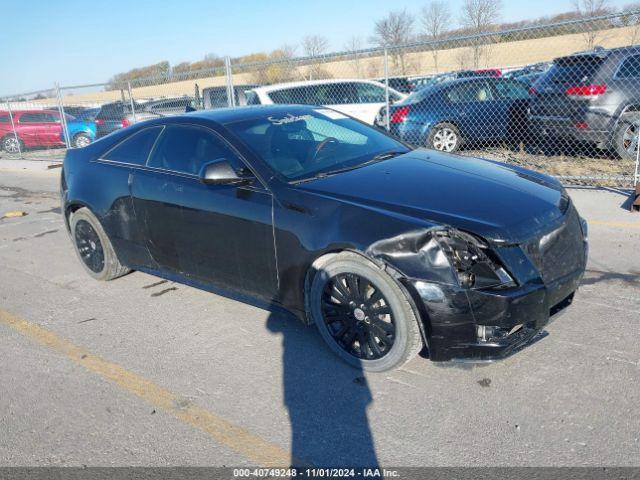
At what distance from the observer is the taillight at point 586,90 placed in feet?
27.0

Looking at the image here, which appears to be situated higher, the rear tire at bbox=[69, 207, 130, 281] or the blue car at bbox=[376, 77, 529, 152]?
the blue car at bbox=[376, 77, 529, 152]

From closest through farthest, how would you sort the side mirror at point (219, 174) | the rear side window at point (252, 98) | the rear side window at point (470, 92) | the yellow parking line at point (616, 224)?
the side mirror at point (219, 174), the yellow parking line at point (616, 224), the rear side window at point (470, 92), the rear side window at point (252, 98)

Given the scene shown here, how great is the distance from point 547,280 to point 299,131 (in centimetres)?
214

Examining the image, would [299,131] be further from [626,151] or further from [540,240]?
[626,151]

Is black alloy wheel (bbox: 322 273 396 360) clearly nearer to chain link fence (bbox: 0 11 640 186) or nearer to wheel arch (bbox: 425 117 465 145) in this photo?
chain link fence (bbox: 0 11 640 186)

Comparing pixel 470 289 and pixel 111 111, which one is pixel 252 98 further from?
pixel 470 289

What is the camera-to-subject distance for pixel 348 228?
124 inches

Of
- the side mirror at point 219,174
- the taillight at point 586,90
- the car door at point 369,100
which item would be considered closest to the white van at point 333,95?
the car door at point 369,100

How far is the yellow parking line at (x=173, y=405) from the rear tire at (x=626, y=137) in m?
7.74

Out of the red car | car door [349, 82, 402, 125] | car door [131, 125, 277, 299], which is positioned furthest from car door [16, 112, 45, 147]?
car door [131, 125, 277, 299]

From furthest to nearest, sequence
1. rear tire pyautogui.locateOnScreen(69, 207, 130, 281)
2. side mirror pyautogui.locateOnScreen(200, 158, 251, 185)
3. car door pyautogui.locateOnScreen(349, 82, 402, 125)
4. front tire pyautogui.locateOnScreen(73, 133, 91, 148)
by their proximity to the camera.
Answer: front tire pyautogui.locateOnScreen(73, 133, 91, 148) → car door pyautogui.locateOnScreen(349, 82, 402, 125) → rear tire pyautogui.locateOnScreen(69, 207, 130, 281) → side mirror pyautogui.locateOnScreen(200, 158, 251, 185)

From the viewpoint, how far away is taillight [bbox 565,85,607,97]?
27.0 feet

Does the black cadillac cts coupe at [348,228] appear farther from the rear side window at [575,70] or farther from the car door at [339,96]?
the car door at [339,96]

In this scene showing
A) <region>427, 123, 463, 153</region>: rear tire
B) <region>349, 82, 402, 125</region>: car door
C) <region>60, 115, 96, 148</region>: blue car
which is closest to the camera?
<region>427, 123, 463, 153</region>: rear tire
